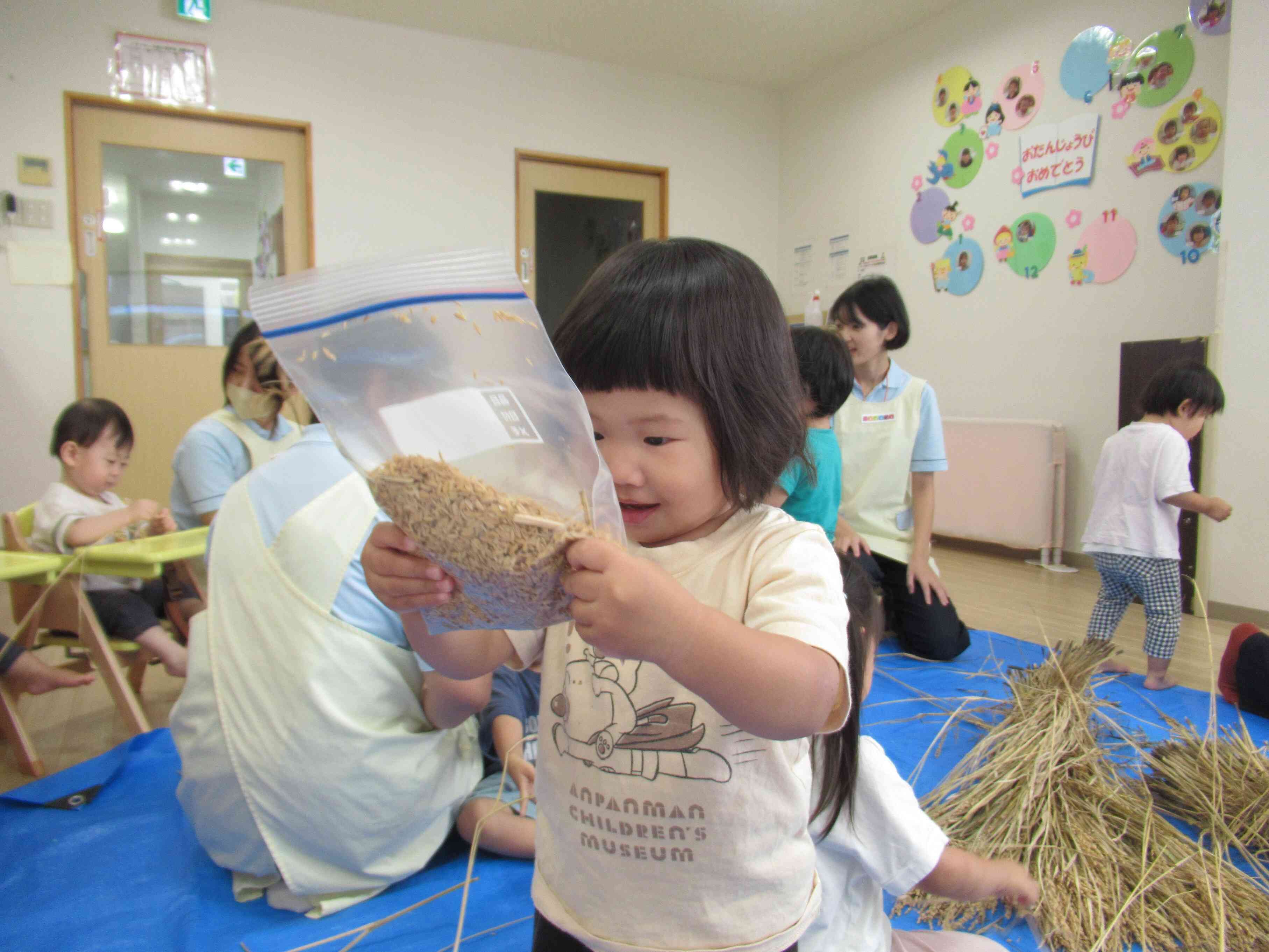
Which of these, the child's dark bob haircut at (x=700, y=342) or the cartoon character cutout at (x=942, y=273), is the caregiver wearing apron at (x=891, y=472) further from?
the cartoon character cutout at (x=942, y=273)

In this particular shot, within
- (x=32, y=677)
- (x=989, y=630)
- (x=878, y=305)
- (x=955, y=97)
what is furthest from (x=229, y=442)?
(x=955, y=97)

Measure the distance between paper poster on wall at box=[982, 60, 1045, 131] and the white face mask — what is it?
12.5ft

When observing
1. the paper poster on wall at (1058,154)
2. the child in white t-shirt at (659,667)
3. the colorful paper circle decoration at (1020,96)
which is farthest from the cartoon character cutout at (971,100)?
the child in white t-shirt at (659,667)

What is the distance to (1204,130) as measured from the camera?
10.4 feet

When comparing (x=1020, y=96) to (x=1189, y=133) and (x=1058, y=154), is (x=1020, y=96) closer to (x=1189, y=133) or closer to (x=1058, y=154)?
(x=1058, y=154)

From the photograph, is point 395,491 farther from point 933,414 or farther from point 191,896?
point 933,414

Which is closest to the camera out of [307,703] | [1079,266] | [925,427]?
[307,703]

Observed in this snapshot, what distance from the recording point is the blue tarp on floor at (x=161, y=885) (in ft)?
3.80

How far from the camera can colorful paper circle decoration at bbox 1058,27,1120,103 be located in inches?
138

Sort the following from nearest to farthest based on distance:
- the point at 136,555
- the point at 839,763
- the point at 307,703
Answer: the point at 839,763
the point at 307,703
the point at 136,555

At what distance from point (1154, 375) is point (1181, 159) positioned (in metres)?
1.03

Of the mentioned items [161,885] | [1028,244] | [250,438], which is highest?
[1028,244]

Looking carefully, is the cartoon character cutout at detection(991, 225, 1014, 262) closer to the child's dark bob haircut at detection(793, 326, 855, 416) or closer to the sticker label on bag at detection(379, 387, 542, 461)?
the child's dark bob haircut at detection(793, 326, 855, 416)

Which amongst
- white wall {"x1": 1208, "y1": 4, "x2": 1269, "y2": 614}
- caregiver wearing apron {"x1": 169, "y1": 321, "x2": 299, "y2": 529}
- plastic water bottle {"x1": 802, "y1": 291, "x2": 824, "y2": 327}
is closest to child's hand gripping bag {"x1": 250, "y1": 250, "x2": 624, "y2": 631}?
caregiver wearing apron {"x1": 169, "y1": 321, "x2": 299, "y2": 529}
